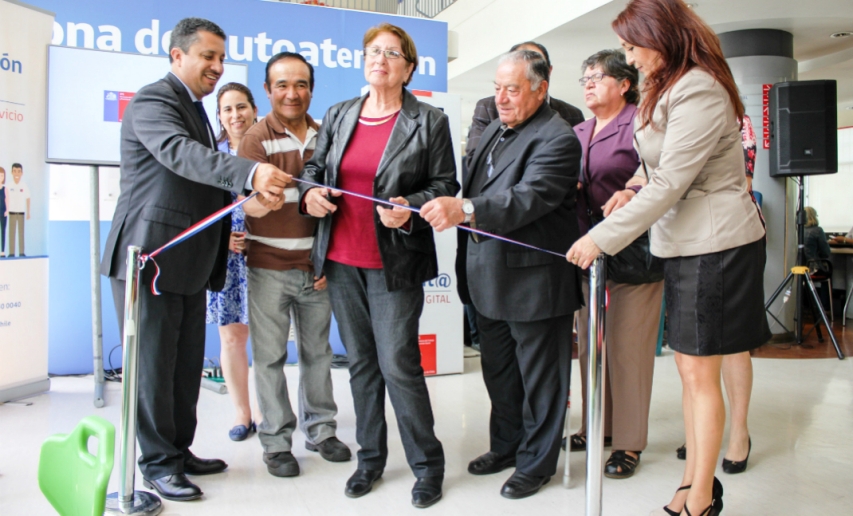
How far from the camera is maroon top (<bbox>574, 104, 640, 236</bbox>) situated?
2.82 meters

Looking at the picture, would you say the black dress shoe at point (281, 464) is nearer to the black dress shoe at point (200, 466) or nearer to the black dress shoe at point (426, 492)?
the black dress shoe at point (200, 466)

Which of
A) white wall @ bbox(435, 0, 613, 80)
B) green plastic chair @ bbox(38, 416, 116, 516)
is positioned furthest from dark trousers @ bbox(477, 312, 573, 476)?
white wall @ bbox(435, 0, 613, 80)

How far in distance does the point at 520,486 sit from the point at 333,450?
0.88 meters

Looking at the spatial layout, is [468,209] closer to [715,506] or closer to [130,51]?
[715,506]

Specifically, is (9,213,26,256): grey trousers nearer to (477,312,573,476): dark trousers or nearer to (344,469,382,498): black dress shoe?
(344,469,382,498): black dress shoe

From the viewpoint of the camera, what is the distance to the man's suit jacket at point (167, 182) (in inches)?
91.0

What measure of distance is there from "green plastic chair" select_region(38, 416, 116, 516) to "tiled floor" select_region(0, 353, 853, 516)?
3.98 feet

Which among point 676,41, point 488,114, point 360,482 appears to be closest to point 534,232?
point 676,41

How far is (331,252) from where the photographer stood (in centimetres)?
255

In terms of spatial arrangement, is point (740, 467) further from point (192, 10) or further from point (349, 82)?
point (192, 10)

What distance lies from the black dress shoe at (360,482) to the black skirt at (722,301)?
1.27m

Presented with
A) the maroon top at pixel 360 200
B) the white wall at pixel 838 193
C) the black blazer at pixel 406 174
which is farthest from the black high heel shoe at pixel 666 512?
the white wall at pixel 838 193

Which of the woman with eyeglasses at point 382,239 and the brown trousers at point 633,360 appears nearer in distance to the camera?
the woman with eyeglasses at point 382,239

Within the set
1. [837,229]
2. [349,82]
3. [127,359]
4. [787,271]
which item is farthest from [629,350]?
[837,229]
